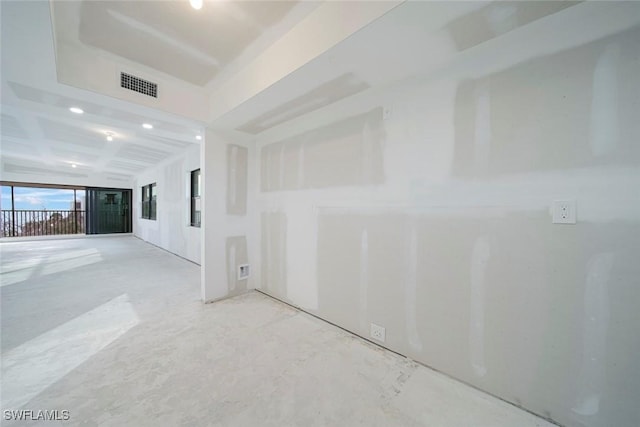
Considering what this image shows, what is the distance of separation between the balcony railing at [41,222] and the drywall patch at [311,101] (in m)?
10.8

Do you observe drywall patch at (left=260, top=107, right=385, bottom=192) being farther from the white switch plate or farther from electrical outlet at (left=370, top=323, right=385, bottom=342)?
electrical outlet at (left=370, top=323, right=385, bottom=342)

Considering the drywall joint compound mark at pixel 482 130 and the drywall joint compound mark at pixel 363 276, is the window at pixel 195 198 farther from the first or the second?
the drywall joint compound mark at pixel 482 130

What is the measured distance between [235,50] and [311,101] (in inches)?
30.0

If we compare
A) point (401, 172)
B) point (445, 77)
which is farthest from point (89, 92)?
point (445, 77)

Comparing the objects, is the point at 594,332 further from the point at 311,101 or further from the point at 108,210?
the point at 108,210

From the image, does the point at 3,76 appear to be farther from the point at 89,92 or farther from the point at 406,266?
the point at 406,266

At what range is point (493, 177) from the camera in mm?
1468

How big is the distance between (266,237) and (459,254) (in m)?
2.30

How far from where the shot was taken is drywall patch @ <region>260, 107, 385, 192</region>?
6.73 feet

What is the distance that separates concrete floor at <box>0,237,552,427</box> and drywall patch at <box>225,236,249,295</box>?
0.79 ft

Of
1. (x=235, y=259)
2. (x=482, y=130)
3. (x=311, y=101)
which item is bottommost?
(x=235, y=259)

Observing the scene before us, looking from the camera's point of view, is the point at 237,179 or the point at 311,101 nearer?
the point at 311,101

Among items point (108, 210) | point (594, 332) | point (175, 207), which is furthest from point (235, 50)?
point (108, 210)

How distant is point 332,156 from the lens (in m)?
2.37
